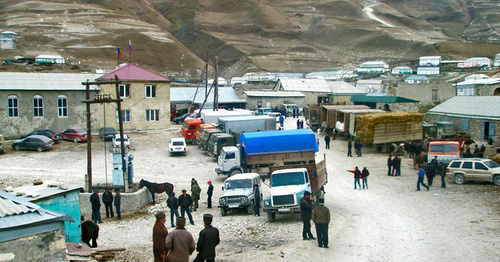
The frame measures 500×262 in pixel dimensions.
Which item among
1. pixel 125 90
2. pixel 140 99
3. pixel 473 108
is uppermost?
pixel 125 90

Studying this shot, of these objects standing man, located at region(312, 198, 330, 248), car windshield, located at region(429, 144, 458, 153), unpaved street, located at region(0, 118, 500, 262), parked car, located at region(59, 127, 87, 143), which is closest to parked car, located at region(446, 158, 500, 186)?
unpaved street, located at region(0, 118, 500, 262)

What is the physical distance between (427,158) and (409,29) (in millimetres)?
156175

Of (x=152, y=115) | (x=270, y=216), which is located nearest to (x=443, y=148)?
(x=270, y=216)

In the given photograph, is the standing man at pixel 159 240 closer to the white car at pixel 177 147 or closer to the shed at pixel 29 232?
the shed at pixel 29 232

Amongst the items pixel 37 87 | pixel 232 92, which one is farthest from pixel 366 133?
pixel 232 92

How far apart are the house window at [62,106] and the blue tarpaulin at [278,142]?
2254 centimetres

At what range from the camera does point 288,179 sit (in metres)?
19.0

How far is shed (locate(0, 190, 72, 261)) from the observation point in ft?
30.0

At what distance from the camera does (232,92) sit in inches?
2589

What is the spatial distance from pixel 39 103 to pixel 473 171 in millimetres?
35017

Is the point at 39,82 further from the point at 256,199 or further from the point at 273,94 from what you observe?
the point at 256,199

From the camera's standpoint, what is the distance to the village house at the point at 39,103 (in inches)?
1635

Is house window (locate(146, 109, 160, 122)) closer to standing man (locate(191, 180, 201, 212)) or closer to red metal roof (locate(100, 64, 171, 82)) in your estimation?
red metal roof (locate(100, 64, 171, 82))

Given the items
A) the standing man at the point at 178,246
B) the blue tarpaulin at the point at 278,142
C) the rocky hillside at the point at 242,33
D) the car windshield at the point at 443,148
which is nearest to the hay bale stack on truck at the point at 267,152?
the blue tarpaulin at the point at 278,142
